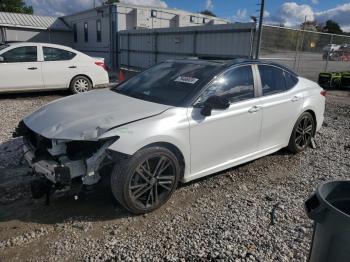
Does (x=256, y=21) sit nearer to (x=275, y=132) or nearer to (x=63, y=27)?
(x=275, y=132)

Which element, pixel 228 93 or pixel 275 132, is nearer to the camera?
pixel 228 93

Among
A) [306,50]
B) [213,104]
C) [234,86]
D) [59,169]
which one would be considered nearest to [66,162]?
[59,169]

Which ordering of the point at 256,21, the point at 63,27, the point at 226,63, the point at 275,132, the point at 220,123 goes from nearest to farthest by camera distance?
the point at 220,123 < the point at 226,63 < the point at 275,132 < the point at 256,21 < the point at 63,27

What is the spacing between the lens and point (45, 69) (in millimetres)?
9109

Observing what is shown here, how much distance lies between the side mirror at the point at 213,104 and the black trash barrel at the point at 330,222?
163cm

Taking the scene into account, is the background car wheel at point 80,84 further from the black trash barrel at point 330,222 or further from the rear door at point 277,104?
the black trash barrel at point 330,222

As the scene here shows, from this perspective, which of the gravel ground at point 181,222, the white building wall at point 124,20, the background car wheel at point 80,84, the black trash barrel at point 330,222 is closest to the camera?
the black trash barrel at point 330,222

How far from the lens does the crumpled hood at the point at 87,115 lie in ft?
10.3

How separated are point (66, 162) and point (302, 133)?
12.5ft

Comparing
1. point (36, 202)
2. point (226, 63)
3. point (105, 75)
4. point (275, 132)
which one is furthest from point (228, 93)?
point (105, 75)

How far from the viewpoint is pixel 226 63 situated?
13.7ft

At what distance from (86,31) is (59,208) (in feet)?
78.6

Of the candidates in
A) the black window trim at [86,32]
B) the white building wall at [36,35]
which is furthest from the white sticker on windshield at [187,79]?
the white building wall at [36,35]

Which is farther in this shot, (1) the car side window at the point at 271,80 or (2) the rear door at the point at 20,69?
(2) the rear door at the point at 20,69
